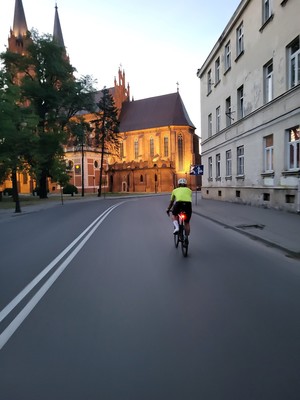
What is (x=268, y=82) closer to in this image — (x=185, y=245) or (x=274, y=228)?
(x=274, y=228)

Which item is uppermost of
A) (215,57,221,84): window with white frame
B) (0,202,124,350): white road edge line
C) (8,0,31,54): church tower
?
(8,0,31,54): church tower

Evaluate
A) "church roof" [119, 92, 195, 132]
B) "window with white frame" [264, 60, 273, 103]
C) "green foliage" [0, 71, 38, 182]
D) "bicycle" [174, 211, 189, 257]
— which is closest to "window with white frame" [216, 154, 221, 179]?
"window with white frame" [264, 60, 273, 103]

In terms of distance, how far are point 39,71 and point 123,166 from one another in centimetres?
3990

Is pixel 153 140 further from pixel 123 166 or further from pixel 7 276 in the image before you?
pixel 7 276

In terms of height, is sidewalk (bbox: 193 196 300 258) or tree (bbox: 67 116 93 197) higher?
tree (bbox: 67 116 93 197)

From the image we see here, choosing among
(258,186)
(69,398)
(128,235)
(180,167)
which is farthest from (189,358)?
(180,167)

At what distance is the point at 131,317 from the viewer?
4441 mm

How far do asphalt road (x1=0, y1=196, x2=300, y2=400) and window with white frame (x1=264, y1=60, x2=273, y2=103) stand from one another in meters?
13.3

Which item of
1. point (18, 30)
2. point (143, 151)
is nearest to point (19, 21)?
point (18, 30)

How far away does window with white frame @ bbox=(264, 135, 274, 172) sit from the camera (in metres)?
19.2

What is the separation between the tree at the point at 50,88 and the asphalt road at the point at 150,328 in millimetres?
35600

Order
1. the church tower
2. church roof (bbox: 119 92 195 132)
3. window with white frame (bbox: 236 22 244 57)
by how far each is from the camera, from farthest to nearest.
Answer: church roof (bbox: 119 92 195 132)
the church tower
window with white frame (bbox: 236 22 244 57)

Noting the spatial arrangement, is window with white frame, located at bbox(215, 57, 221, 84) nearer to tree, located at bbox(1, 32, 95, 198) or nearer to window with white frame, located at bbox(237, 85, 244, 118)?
window with white frame, located at bbox(237, 85, 244, 118)

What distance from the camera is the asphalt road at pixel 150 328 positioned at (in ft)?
9.67
